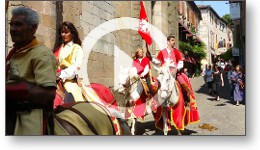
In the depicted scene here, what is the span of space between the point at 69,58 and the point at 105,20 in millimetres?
565

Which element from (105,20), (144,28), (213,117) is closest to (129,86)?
(144,28)

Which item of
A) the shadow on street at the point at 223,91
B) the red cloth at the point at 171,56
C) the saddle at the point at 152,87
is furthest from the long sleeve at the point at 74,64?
the shadow on street at the point at 223,91

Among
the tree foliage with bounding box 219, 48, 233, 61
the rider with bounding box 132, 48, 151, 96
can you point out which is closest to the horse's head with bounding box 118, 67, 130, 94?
the rider with bounding box 132, 48, 151, 96

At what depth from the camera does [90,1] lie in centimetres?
352

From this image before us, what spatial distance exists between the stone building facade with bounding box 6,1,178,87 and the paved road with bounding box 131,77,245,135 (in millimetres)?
521

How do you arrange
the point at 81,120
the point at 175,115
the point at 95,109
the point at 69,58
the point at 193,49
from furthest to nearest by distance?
the point at 175,115, the point at 193,49, the point at 69,58, the point at 95,109, the point at 81,120

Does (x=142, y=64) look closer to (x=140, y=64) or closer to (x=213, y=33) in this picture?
(x=140, y=64)

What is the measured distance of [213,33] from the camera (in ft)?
11.7

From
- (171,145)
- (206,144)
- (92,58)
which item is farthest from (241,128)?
(92,58)

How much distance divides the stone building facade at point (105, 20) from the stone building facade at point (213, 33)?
289 mm

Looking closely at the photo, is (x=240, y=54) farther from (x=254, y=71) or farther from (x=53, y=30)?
(x=53, y=30)

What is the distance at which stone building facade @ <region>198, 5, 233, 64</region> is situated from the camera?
3422 mm

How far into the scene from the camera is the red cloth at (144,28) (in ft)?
11.1

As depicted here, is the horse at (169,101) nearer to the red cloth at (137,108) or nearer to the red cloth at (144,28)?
the red cloth at (137,108)
